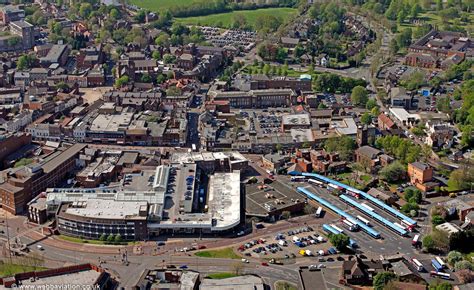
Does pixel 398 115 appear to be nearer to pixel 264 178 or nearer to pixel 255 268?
pixel 264 178

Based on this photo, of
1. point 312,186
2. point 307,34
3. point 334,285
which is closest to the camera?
point 334,285

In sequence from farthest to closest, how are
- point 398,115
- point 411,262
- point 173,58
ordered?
point 173,58 → point 398,115 → point 411,262

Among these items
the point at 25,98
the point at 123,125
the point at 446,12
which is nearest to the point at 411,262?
the point at 123,125

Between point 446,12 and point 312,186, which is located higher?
point 446,12

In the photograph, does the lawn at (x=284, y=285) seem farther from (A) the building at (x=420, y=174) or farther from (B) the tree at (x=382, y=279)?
(A) the building at (x=420, y=174)

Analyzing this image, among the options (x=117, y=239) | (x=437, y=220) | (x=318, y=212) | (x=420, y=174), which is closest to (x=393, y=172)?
(x=420, y=174)

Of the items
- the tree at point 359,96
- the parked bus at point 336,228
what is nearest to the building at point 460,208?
the parked bus at point 336,228

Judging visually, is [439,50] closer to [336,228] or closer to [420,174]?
[420,174]
